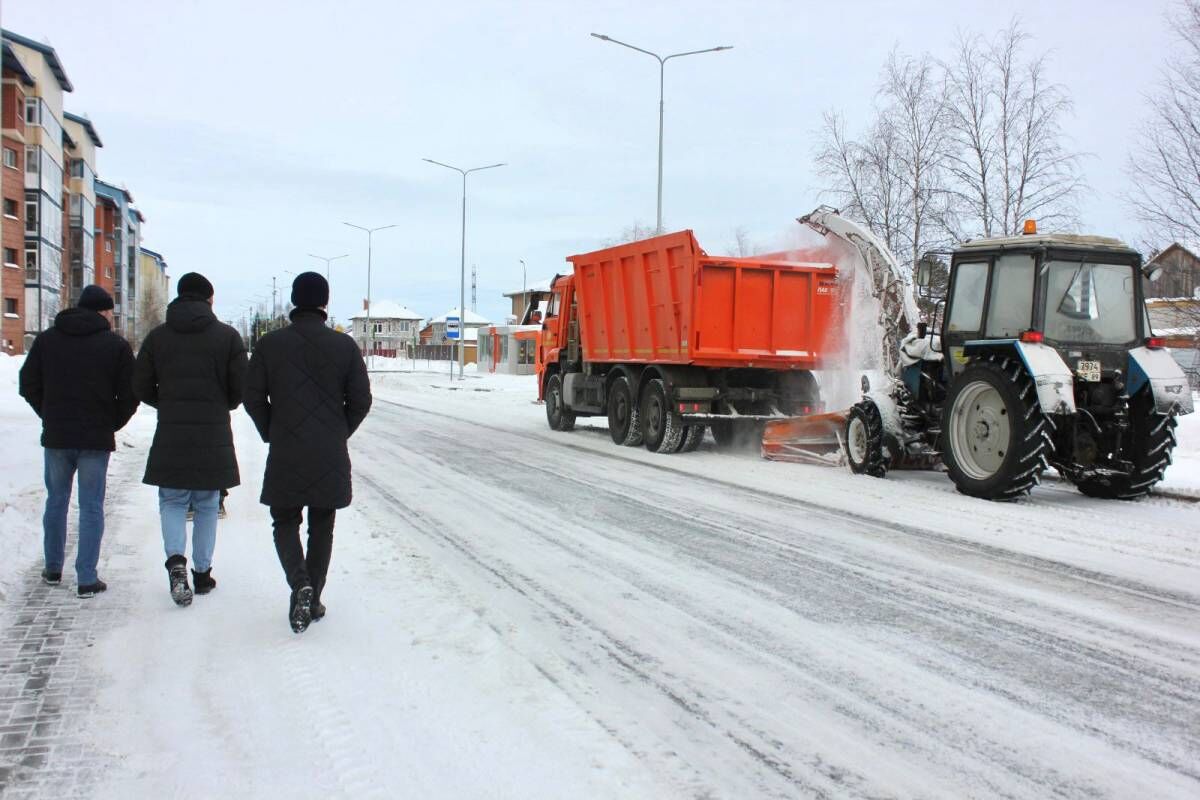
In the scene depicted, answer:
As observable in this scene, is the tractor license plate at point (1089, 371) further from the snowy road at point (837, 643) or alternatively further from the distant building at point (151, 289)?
the distant building at point (151, 289)

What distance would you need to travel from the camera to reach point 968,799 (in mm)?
3098

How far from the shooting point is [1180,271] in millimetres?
18625

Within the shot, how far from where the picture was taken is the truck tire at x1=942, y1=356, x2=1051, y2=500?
8867 mm

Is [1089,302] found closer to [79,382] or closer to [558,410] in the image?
[79,382]

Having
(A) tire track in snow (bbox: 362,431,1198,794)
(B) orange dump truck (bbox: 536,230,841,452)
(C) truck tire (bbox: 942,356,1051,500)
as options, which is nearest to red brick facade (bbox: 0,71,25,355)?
(B) orange dump truck (bbox: 536,230,841,452)

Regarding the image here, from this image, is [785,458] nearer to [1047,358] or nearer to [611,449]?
[611,449]

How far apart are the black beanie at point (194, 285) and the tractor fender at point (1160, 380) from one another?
826cm

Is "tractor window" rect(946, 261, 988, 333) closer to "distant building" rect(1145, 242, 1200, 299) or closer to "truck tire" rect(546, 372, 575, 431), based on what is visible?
"truck tire" rect(546, 372, 575, 431)

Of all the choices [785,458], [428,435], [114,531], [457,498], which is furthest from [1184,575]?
[428,435]

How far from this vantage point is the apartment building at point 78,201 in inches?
2522

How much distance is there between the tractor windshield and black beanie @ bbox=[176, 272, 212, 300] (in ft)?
25.2

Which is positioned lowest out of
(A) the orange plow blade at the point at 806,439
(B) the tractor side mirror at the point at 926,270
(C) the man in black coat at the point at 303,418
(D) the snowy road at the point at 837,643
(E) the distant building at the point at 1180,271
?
(D) the snowy road at the point at 837,643

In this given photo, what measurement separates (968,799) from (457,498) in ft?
20.9

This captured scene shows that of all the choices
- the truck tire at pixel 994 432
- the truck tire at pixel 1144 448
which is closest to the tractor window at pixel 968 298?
the truck tire at pixel 994 432
